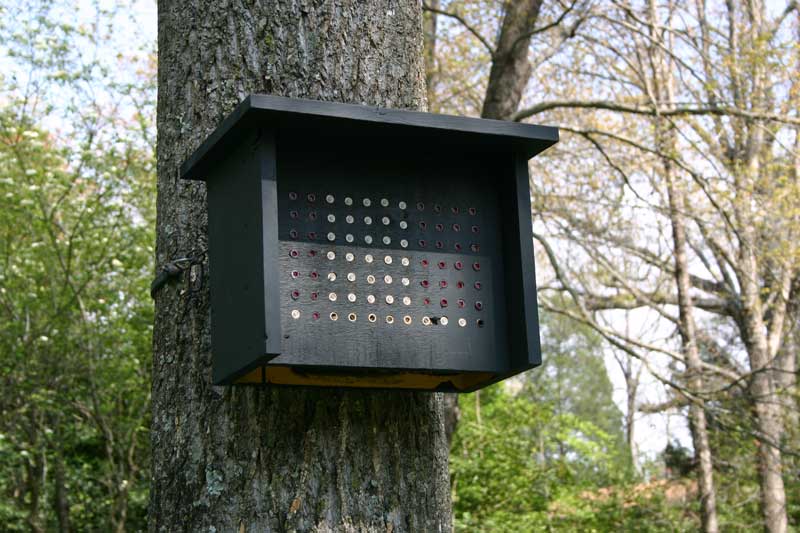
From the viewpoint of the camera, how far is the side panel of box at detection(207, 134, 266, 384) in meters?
1.58

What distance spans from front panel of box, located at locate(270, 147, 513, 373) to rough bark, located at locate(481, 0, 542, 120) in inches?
221

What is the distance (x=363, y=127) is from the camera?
1655mm

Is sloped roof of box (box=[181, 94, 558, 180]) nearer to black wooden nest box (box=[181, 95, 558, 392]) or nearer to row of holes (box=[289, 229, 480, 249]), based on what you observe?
black wooden nest box (box=[181, 95, 558, 392])

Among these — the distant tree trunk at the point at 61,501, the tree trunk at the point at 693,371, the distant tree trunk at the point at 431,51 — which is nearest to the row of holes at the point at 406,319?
the distant tree trunk at the point at 61,501

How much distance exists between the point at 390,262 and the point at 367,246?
5cm

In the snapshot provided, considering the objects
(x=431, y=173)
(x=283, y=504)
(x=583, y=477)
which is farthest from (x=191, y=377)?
(x=583, y=477)

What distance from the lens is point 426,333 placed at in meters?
1.71

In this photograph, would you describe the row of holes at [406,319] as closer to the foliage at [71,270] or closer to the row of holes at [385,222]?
the row of holes at [385,222]

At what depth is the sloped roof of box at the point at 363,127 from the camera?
5.17 feet

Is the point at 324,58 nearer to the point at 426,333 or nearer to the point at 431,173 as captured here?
the point at 431,173

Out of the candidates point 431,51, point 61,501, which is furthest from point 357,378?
point 431,51

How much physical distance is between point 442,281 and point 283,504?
51 centimetres

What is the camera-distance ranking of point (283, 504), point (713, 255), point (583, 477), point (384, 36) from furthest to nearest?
point (713, 255) < point (583, 477) < point (384, 36) < point (283, 504)

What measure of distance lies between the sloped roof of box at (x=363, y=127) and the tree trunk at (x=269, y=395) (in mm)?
199
